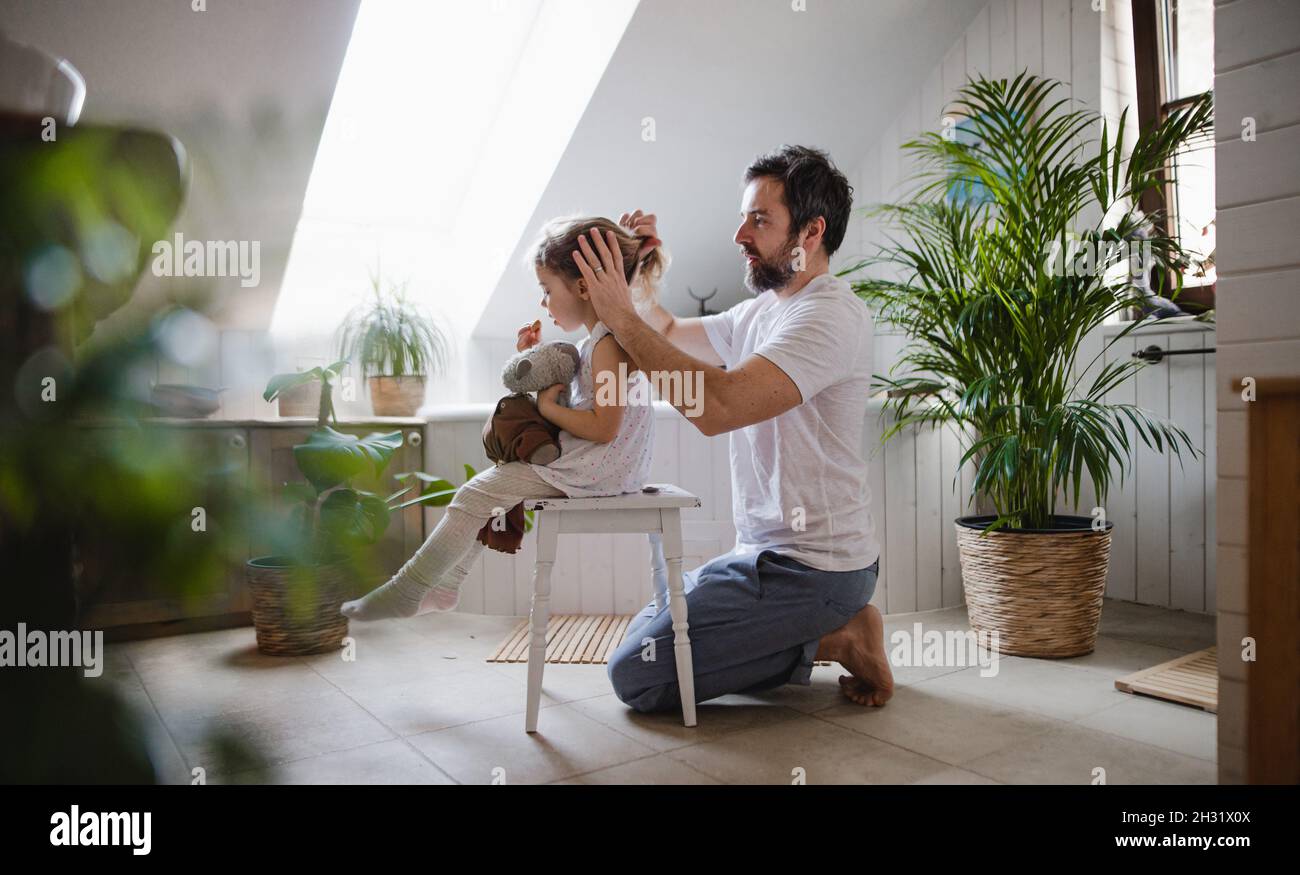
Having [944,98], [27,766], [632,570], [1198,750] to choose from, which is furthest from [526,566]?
[27,766]

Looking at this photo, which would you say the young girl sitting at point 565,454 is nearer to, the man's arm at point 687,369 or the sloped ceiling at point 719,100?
the man's arm at point 687,369

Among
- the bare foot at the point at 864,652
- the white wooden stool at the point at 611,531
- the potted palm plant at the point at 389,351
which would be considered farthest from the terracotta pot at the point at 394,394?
the bare foot at the point at 864,652

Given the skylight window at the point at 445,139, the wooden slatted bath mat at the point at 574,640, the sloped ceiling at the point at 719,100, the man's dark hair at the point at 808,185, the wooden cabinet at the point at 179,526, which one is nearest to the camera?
the wooden cabinet at the point at 179,526

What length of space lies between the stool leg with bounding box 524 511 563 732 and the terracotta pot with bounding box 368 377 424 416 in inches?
65.5

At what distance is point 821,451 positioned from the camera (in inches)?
74.9

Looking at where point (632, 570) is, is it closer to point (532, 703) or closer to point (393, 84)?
point (532, 703)

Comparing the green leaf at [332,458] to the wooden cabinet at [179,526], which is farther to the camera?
the green leaf at [332,458]

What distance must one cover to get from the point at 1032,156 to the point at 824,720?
1.58m

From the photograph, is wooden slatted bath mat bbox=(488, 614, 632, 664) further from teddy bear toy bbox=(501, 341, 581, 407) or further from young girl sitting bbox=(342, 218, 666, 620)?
teddy bear toy bbox=(501, 341, 581, 407)

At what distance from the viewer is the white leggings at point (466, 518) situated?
175 cm

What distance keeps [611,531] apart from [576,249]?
557mm

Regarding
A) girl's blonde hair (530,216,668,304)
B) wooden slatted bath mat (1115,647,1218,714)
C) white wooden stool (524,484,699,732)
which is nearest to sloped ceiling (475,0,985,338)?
girl's blonde hair (530,216,668,304)

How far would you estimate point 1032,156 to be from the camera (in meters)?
2.43

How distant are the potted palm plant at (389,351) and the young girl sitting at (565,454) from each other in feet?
4.96
